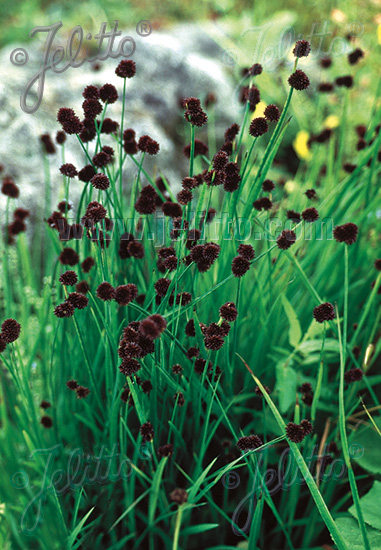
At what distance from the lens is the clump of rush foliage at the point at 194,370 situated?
1.00 metres

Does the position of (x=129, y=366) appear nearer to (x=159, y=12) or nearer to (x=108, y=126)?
(x=108, y=126)

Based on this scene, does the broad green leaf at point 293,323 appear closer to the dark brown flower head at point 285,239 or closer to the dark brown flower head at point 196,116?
the dark brown flower head at point 285,239

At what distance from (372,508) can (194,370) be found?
485 millimetres

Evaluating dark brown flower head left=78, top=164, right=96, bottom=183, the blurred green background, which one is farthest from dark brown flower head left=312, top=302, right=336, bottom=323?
the blurred green background

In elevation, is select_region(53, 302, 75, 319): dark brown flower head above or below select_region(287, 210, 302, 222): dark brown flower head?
below

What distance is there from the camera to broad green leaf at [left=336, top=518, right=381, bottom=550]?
1000 millimetres

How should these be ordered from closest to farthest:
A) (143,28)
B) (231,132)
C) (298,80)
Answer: (298,80), (231,132), (143,28)

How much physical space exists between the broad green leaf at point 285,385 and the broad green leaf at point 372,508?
0.24 metres

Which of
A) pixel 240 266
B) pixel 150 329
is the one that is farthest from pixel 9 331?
pixel 240 266

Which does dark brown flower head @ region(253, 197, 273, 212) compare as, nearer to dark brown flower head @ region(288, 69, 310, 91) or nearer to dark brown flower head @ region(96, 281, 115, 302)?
dark brown flower head @ region(288, 69, 310, 91)

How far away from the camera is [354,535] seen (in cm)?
102

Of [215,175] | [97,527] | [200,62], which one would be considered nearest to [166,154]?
[200,62]

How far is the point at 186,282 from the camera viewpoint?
120cm

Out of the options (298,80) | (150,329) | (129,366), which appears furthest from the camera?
(298,80)
